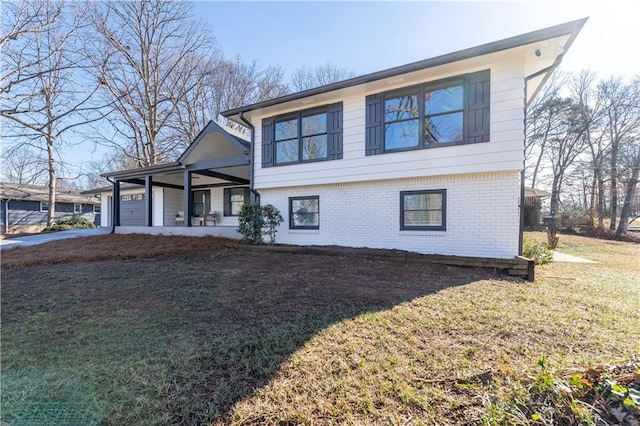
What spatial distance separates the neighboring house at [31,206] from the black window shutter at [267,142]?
2201 cm

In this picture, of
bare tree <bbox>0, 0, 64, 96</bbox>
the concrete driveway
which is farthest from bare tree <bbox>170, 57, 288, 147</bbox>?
the concrete driveway

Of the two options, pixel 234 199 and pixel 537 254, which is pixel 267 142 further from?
pixel 537 254

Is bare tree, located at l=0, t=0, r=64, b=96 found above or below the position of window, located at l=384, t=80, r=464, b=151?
above

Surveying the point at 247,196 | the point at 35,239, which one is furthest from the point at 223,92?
the point at 35,239

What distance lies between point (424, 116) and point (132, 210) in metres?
17.2

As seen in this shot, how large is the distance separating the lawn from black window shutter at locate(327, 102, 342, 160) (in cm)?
409

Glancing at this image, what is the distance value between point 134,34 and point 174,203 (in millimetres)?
11818

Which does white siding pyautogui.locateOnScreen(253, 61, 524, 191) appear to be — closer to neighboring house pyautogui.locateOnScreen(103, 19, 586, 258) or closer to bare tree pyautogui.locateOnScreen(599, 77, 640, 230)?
neighboring house pyautogui.locateOnScreen(103, 19, 586, 258)

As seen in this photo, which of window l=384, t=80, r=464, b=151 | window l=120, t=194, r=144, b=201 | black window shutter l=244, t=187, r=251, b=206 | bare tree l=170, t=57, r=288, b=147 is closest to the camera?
window l=384, t=80, r=464, b=151

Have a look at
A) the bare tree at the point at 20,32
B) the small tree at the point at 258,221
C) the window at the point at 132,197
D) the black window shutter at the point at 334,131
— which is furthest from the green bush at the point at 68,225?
the black window shutter at the point at 334,131

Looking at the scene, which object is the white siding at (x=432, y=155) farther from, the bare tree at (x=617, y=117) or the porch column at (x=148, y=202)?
the bare tree at (x=617, y=117)

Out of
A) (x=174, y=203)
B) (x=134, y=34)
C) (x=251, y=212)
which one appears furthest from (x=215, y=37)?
(x=251, y=212)

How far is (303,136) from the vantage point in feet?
28.6

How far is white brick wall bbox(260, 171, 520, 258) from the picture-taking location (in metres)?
6.29
